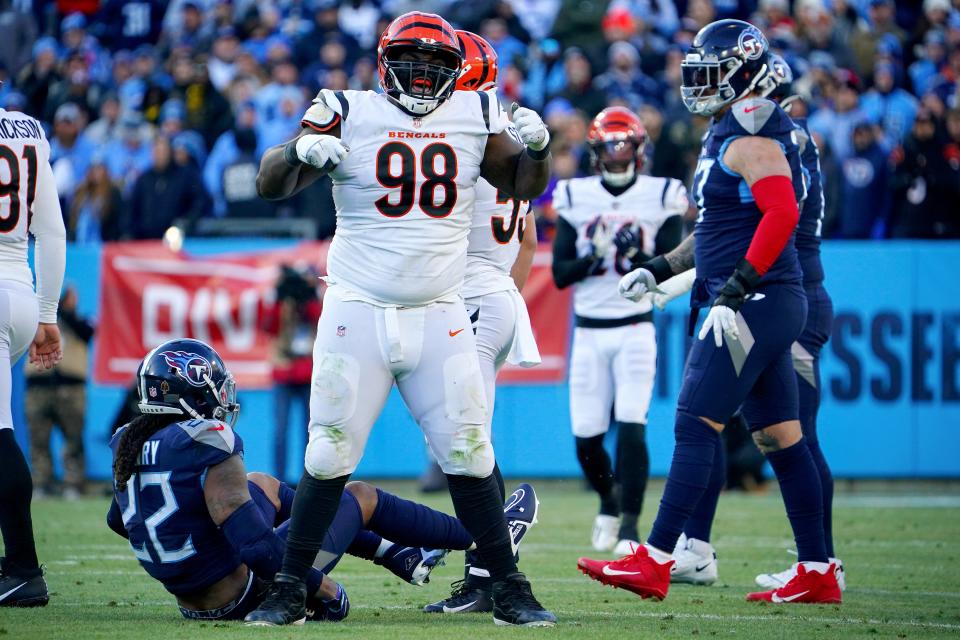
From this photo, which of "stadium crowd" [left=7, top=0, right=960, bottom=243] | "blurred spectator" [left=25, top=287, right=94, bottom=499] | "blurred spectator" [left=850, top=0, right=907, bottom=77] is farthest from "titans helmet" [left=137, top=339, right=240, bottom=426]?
"blurred spectator" [left=850, top=0, right=907, bottom=77]

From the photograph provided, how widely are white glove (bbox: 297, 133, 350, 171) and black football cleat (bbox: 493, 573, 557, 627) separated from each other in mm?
1525

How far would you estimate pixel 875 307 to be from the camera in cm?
1199

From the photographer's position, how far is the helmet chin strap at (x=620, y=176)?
28.0 feet

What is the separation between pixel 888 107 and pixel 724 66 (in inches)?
355

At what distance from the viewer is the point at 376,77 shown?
14977 mm

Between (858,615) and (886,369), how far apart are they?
6.61m

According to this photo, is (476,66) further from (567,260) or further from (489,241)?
Result: (567,260)

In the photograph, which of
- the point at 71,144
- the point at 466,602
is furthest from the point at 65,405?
the point at 466,602

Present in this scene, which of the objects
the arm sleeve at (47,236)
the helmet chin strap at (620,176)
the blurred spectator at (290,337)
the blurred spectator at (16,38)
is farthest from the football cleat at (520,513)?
the blurred spectator at (16,38)

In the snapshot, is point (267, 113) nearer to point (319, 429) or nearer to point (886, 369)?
point (886, 369)

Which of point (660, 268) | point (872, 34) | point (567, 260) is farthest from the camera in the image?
point (872, 34)

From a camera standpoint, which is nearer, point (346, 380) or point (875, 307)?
point (346, 380)

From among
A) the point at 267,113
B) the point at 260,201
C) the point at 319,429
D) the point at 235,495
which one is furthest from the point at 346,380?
the point at 267,113

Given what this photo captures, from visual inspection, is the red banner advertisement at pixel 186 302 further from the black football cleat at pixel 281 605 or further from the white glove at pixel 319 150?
the white glove at pixel 319 150
